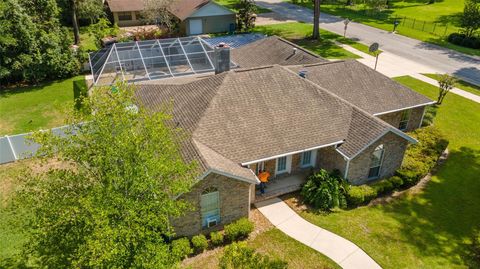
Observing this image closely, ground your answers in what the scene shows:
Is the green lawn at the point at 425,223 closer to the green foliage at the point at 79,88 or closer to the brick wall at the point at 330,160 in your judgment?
the brick wall at the point at 330,160

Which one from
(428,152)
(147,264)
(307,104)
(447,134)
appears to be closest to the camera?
(147,264)

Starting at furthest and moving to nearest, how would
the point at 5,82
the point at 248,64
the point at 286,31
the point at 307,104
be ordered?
the point at 286,31, the point at 5,82, the point at 248,64, the point at 307,104

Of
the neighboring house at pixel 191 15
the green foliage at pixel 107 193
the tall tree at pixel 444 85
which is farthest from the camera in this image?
the neighboring house at pixel 191 15

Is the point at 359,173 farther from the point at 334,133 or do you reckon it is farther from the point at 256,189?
the point at 256,189

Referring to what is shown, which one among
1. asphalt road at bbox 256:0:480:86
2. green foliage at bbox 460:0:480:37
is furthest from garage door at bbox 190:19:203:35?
green foliage at bbox 460:0:480:37

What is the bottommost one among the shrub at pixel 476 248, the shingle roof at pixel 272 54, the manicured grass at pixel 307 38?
the shrub at pixel 476 248

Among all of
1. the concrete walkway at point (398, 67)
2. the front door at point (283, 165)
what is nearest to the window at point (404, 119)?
the front door at point (283, 165)

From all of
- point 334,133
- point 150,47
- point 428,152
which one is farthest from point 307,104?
point 150,47
